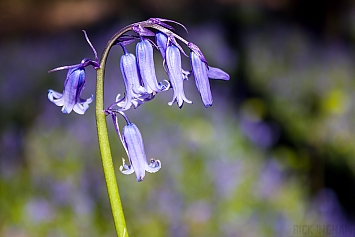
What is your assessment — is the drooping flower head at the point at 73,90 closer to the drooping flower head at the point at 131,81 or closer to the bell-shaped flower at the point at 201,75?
the drooping flower head at the point at 131,81

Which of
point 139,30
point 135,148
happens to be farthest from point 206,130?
point 139,30

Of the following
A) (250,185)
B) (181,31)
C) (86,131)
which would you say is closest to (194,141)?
(250,185)

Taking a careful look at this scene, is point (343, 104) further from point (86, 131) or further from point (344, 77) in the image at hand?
point (86, 131)

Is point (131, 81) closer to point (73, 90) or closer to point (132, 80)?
point (132, 80)

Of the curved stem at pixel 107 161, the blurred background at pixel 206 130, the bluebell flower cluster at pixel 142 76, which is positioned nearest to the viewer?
the curved stem at pixel 107 161

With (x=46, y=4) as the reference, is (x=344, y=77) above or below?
below

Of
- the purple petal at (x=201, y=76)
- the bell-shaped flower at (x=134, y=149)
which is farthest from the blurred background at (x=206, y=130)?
the purple petal at (x=201, y=76)
